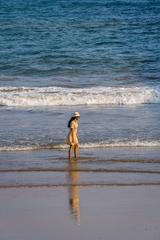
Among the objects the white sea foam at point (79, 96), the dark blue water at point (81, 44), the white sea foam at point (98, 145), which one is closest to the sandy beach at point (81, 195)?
the white sea foam at point (98, 145)

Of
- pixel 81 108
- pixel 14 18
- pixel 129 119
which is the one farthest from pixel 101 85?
pixel 14 18

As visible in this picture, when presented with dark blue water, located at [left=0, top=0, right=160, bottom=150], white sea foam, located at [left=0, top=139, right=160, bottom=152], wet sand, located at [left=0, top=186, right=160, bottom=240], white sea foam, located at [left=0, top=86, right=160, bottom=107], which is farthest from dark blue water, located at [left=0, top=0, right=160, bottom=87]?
wet sand, located at [left=0, top=186, right=160, bottom=240]

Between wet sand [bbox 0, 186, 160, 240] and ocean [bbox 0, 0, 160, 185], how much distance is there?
786 mm

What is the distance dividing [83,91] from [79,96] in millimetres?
798

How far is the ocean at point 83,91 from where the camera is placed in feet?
57.5

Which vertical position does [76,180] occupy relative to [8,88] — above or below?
below

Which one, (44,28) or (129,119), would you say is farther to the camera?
(44,28)

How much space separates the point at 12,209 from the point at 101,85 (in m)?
14.4

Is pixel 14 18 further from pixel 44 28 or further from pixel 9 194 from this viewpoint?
pixel 9 194

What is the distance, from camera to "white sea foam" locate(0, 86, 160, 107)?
25.0 metres

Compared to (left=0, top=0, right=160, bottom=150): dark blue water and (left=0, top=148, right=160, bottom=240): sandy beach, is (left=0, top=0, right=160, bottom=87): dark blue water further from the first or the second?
(left=0, top=148, right=160, bottom=240): sandy beach

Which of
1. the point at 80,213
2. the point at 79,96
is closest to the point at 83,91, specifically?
the point at 79,96

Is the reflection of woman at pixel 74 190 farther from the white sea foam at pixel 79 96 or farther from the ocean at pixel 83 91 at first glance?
the white sea foam at pixel 79 96

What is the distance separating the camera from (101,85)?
27.8m
